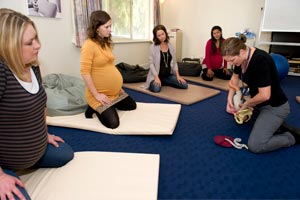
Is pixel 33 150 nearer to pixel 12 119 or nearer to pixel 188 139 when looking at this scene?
pixel 12 119

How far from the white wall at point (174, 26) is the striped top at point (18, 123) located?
2.09 m

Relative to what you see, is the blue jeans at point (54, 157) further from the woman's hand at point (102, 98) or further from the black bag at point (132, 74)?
the black bag at point (132, 74)

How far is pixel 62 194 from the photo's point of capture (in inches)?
48.7

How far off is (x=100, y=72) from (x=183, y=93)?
4.56 feet

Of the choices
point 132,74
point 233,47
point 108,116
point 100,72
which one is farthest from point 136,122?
point 132,74

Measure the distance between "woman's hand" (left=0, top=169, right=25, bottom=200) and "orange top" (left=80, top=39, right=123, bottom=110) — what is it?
3.87 feet

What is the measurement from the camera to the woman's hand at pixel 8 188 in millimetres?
982

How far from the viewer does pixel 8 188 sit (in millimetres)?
999

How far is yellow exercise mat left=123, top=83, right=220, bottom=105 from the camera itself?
2.95m

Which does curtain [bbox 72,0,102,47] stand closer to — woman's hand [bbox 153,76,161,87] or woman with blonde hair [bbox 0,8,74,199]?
woman's hand [bbox 153,76,161,87]

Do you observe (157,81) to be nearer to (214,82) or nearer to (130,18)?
(214,82)

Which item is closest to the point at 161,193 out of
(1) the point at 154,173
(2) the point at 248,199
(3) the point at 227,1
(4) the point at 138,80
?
(1) the point at 154,173

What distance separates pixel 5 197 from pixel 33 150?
0.27 meters

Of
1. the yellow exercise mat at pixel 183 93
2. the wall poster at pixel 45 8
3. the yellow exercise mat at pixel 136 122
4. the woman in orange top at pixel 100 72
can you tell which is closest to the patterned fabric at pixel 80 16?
the wall poster at pixel 45 8
